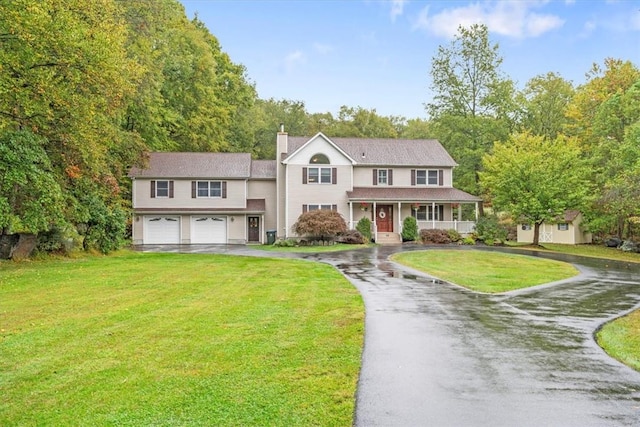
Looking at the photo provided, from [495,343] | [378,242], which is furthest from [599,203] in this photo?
[495,343]

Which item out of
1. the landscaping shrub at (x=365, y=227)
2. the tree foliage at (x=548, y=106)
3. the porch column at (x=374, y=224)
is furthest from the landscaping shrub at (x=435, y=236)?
the tree foliage at (x=548, y=106)

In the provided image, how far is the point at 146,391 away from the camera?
15.4 ft

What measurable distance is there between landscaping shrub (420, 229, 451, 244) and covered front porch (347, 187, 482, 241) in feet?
2.82

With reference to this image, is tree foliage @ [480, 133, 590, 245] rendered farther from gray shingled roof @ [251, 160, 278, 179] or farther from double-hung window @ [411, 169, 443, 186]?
gray shingled roof @ [251, 160, 278, 179]

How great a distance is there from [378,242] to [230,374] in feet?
83.5

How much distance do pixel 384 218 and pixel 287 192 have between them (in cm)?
719

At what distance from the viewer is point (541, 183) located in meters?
29.8

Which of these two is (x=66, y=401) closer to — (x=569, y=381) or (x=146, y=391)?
(x=146, y=391)

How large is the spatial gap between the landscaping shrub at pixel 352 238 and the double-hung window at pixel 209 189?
9572mm

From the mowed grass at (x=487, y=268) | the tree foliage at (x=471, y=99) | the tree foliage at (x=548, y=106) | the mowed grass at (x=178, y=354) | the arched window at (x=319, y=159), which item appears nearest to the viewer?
the mowed grass at (x=178, y=354)

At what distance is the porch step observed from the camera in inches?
1185

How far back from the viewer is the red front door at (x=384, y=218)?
32.1m

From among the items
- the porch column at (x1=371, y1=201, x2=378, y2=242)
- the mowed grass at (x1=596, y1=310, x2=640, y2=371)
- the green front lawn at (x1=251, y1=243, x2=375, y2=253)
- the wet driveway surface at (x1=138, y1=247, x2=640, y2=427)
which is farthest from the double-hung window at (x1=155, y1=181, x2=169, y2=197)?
the mowed grass at (x1=596, y1=310, x2=640, y2=371)

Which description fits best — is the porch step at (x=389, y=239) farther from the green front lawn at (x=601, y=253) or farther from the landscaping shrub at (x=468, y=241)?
the green front lawn at (x=601, y=253)
